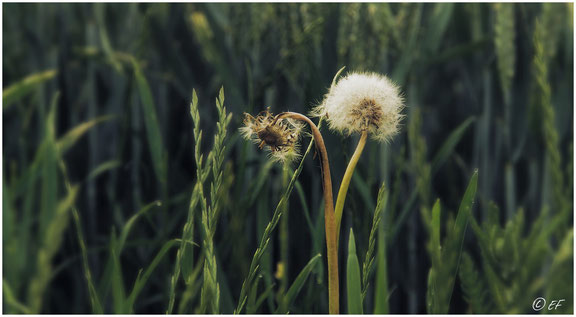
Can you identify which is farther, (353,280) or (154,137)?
(154,137)

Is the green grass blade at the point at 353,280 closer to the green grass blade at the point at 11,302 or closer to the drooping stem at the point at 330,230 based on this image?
the drooping stem at the point at 330,230

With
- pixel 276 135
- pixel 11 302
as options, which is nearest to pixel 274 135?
pixel 276 135

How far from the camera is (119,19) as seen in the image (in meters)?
0.78

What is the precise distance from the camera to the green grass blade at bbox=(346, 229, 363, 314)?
0.77ft

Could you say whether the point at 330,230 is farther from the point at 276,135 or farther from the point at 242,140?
the point at 242,140

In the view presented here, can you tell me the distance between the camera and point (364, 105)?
0.24 m

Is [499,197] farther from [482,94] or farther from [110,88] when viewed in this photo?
[110,88]

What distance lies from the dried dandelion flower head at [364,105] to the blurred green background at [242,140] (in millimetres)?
39

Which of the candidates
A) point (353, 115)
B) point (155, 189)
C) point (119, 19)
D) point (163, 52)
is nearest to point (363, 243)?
point (353, 115)

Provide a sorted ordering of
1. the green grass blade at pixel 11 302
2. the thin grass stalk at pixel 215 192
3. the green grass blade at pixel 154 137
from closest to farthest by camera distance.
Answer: the thin grass stalk at pixel 215 192, the green grass blade at pixel 11 302, the green grass blade at pixel 154 137

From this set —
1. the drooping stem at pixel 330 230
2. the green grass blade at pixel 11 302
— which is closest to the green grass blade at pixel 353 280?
the drooping stem at pixel 330 230

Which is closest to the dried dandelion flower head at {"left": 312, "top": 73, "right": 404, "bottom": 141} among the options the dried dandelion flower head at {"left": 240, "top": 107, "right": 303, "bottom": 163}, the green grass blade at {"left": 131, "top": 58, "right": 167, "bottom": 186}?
the dried dandelion flower head at {"left": 240, "top": 107, "right": 303, "bottom": 163}

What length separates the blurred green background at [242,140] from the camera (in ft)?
1.34

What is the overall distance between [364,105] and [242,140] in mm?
228
